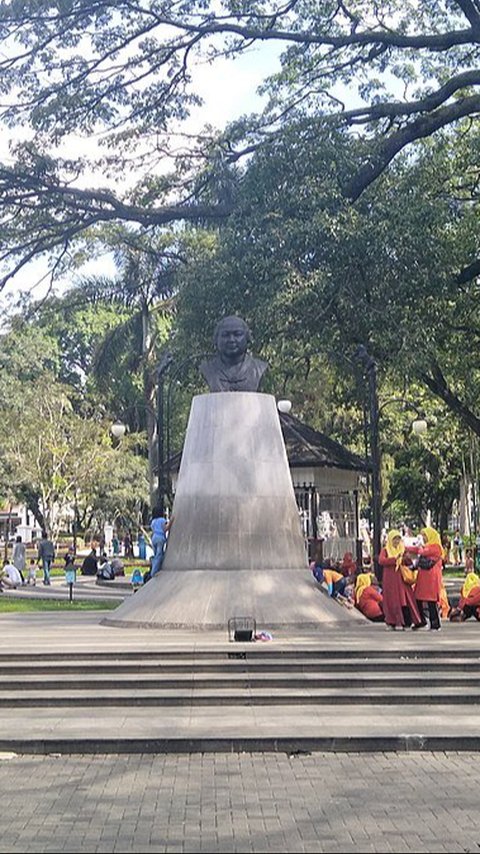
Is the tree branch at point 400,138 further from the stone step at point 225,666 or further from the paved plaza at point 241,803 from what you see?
the paved plaza at point 241,803

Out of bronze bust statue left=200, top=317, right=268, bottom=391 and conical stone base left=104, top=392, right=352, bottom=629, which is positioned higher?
bronze bust statue left=200, top=317, right=268, bottom=391

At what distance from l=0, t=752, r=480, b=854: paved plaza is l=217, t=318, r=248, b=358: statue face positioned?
846cm

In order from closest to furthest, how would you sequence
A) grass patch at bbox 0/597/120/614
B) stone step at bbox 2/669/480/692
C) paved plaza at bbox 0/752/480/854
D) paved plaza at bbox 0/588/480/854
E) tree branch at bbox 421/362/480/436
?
paved plaza at bbox 0/752/480/854
paved plaza at bbox 0/588/480/854
stone step at bbox 2/669/480/692
grass patch at bbox 0/597/120/614
tree branch at bbox 421/362/480/436

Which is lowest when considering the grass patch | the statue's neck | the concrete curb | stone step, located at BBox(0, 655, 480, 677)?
the concrete curb

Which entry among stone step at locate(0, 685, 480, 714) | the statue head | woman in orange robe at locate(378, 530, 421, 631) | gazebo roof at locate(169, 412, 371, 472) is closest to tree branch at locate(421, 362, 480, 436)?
gazebo roof at locate(169, 412, 371, 472)

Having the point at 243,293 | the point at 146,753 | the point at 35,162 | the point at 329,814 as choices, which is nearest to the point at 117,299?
the point at 35,162

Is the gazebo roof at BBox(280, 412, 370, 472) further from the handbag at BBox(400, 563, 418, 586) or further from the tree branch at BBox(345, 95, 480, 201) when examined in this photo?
the handbag at BBox(400, 563, 418, 586)

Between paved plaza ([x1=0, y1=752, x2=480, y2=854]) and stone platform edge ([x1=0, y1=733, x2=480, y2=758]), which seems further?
stone platform edge ([x1=0, y1=733, x2=480, y2=758])

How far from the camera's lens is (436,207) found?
1941 cm

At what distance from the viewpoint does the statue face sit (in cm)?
1603

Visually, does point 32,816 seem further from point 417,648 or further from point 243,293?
point 243,293

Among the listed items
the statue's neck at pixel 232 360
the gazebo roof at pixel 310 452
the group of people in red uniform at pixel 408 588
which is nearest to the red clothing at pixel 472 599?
the group of people in red uniform at pixel 408 588

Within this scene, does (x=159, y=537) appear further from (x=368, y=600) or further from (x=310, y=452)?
(x=310, y=452)

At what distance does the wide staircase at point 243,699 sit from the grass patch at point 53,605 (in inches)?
338
